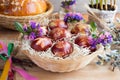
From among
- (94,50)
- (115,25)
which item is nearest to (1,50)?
(94,50)

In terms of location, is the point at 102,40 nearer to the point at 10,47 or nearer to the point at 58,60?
the point at 58,60

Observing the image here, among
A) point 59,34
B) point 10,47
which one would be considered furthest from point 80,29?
point 10,47

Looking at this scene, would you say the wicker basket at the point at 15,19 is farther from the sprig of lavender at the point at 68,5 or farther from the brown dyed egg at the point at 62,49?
the brown dyed egg at the point at 62,49

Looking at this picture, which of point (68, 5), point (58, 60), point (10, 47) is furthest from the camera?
point (68, 5)

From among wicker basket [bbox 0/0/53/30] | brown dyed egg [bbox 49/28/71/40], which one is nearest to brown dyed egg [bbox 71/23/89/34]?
brown dyed egg [bbox 49/28/71/40]

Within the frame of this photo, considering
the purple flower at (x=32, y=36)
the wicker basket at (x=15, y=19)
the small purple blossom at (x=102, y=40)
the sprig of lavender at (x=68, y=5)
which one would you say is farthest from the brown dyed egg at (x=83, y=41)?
the sprig of lavender at (x=68, y=5)

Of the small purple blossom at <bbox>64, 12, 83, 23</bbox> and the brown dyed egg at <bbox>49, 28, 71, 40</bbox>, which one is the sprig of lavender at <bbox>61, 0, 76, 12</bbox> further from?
the brown dyed egg at <bbox>49, 28, 71, 40</bbox>

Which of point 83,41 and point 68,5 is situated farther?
point 68,5
